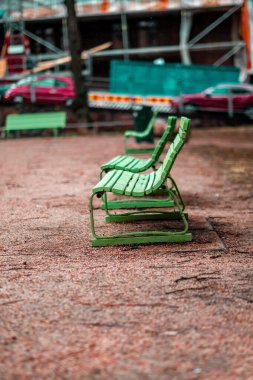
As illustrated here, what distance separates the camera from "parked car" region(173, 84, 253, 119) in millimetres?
27812

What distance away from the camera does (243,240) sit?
6711mm

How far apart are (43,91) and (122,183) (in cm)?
2198

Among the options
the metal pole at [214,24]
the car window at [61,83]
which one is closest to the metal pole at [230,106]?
the car window at [61,83]

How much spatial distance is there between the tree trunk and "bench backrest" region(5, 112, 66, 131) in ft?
9.21

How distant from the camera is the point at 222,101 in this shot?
92.1 ft

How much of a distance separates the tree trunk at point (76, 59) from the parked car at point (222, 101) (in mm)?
3999

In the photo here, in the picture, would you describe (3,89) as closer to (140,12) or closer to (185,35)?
(140,12)

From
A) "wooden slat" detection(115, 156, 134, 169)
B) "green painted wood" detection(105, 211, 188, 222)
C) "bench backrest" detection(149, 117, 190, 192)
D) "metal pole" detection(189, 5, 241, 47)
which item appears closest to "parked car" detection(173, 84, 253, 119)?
"metal pole" detection(189, 5, 241, 47)

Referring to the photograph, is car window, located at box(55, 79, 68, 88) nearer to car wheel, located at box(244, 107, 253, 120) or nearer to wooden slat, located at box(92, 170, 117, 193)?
car wheel, located at box(244, 107, 253, 120)

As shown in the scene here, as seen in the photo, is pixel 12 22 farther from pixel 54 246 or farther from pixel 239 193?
pixel 54 246

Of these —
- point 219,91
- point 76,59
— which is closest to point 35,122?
point 76,59

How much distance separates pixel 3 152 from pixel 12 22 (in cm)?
1667

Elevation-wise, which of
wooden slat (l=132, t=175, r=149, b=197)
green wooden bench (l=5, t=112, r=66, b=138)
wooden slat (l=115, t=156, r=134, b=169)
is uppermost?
wooden slat (l=132, t=175, r=149, b=197)

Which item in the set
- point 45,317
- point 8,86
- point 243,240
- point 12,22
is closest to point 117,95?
point 8,86
